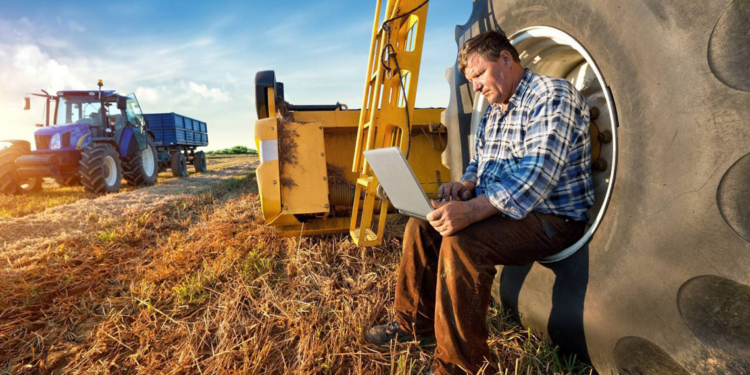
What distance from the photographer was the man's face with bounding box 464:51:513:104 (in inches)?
67.1

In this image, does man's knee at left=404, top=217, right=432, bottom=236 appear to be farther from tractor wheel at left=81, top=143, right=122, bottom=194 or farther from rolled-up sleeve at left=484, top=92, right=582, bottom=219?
tractor wheel at left=81, top=143, right=122, bottom=194

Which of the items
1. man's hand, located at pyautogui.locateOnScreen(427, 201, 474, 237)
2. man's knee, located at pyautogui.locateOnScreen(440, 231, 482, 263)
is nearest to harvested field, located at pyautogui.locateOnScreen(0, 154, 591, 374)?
man's knee, located at pyautogui.locateOnScreen(440, 231, 482, 263)

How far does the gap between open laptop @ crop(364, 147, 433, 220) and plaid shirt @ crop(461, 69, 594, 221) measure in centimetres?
27

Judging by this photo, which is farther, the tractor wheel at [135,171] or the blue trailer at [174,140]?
the blue trailer at [174,140]

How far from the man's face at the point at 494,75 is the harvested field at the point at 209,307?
1.09 meters

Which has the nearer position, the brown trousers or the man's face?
the brown trousers

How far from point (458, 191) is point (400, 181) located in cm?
47

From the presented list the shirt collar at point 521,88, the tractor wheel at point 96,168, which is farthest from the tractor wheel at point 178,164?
the shirt collar at point 521,88

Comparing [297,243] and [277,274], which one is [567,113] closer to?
[277,274]

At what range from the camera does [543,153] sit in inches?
57.0

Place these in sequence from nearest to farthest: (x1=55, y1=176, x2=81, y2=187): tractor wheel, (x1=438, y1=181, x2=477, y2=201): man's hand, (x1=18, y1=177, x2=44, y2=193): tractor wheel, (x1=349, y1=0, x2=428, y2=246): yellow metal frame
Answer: (x1=438, y1=181, x2=477, y2=201): man's hand, (x1=349, y1=0, x2=428, y2=246): yellow metal frame, (x1=55, y1=176, x2=81, y2=187): tractor wheel, (x1=18, y1=177, x2=44, y2=193): tractor wheel

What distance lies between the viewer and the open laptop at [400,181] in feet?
4.88

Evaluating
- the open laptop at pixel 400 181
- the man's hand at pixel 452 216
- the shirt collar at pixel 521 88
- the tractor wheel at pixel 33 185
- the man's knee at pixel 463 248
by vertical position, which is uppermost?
the shirt collar at pixel 521 88

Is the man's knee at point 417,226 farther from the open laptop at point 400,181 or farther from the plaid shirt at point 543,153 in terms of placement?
the plaid shirt at point 543,153
